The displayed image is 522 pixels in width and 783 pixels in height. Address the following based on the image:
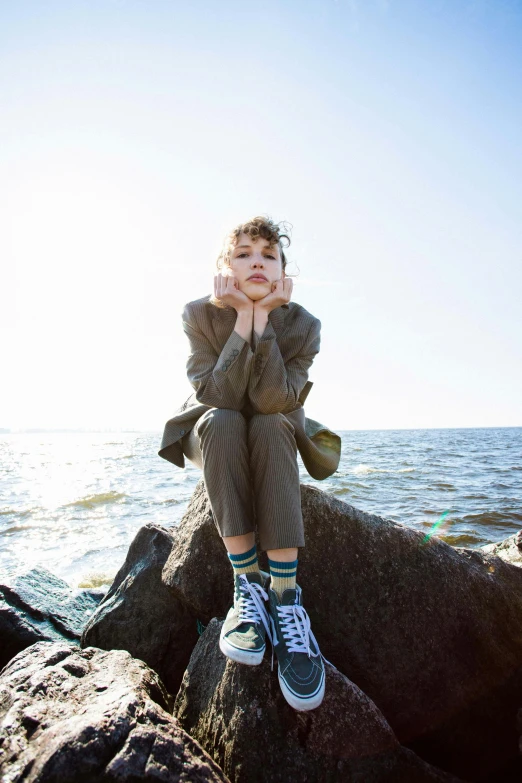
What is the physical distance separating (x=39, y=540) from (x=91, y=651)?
651 cm

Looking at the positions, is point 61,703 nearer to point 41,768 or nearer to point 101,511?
point 41,768

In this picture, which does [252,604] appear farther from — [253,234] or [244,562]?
[253,234]

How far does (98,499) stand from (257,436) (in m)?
10.5

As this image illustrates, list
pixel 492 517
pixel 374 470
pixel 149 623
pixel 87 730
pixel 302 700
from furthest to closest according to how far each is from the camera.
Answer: pixel 374 470 < pixel 492 517 < pixel 149 623 < pixel 302 700 < pixel 87 730

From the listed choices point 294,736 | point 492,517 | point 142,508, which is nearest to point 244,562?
point 294,736

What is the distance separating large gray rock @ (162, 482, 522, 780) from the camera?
8.70ft

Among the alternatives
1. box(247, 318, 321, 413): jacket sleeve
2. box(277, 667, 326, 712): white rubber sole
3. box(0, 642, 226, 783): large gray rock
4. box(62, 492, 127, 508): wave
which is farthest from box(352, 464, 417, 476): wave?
box(0, 642, 226, 783): large gray rock

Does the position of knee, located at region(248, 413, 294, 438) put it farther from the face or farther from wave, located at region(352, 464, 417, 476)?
wave, located at region(352, 464, 417, 476)

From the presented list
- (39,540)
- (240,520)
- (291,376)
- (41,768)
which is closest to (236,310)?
(291,376)

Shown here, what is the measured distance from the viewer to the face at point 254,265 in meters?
3.16

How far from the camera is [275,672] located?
2.21 m

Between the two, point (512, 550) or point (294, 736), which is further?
point (512, 550)

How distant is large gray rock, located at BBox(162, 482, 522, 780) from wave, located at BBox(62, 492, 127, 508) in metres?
9.01

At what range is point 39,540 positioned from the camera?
824 cm
